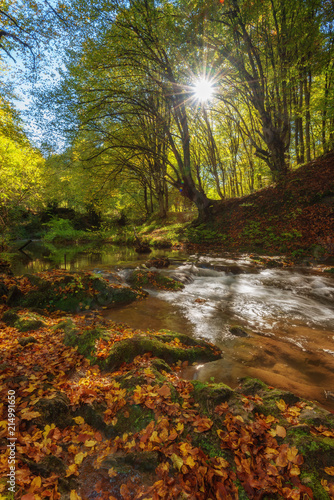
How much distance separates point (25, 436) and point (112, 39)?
50.7ft

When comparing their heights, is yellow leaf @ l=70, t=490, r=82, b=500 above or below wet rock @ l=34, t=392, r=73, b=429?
below

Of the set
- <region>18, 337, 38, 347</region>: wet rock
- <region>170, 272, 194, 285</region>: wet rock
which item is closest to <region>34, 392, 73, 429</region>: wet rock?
<region>18, 337, 38, 347</region>: wet rock

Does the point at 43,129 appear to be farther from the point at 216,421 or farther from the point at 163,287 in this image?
the point at 216,421

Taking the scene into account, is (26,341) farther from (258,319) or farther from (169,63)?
(169,63)

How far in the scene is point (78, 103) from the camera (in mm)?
11820

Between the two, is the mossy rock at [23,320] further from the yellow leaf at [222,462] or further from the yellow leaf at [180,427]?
the yellow leaf at [222,462]

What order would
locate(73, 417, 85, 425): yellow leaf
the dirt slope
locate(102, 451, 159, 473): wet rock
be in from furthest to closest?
the dirt slope
locate(73, 417, 85, 425): yellow leaf
locate(102, 451, 159, 473): wet rock

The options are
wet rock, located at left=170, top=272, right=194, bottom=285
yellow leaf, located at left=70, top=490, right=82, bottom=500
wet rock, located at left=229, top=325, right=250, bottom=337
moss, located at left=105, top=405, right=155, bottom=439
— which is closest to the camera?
yellow leaf, located at left=70, top=490, right=82, bottom=500

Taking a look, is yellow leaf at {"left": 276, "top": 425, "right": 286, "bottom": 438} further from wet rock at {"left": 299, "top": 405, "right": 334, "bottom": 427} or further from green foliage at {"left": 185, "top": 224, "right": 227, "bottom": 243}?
green foliage at {"left": 185, "top": 224, "right": 227, "bottom": 243}

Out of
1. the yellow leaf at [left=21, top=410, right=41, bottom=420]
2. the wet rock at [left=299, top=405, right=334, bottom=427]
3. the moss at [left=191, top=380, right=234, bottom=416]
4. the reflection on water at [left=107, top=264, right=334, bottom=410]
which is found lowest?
the reflection on water at [left=107, top=264, right=334, bottom=410]

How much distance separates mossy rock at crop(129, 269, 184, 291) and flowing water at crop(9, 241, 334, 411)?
1.50 feet

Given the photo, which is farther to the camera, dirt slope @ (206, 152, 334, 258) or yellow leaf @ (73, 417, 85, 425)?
dirt slope @ (206, 152, 334, 258)

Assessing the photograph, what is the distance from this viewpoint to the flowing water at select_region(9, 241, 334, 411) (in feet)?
12.0

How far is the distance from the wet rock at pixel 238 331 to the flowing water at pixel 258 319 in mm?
91
